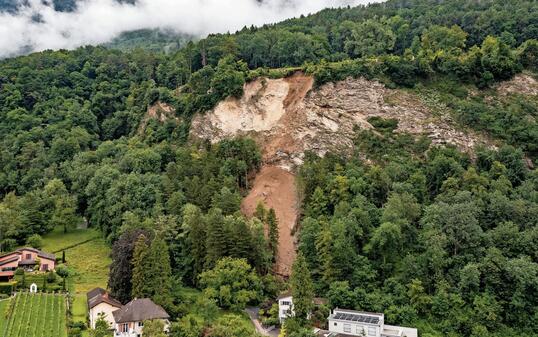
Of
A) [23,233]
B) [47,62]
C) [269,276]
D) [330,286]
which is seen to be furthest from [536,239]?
[47,62]

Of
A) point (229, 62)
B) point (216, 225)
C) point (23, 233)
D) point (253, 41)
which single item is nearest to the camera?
point (216, 225)

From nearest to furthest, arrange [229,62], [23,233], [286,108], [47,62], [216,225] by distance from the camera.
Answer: [216,225]
[23,233]
[286,108]
[229,62]
[47,62]

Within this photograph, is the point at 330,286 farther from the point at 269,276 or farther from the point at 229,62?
the point at 229,62

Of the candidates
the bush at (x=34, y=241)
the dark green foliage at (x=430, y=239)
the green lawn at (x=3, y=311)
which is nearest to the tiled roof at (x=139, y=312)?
the green lawn at (x=3, y=311)

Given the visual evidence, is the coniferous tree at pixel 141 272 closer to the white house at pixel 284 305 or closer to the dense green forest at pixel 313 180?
the dense green forest at pixel 313 180

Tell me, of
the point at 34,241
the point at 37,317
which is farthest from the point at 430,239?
the point at 34,241
